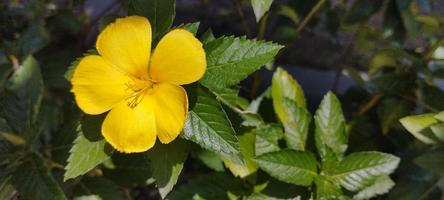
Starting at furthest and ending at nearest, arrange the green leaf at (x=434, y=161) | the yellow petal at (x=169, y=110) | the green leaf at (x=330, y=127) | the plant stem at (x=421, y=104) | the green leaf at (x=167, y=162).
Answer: the plant stem at (x=421, y=104) < the green leaf at (x=330, y=127) < the green leaf at (x=434, y=161) < the green leaf at (x=167, y=162) < the yellow petal at (x=169, y=110)

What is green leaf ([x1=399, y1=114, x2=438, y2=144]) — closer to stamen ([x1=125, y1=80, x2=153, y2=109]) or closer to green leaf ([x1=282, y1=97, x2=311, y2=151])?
green leaf ([x1=282, y1=97, x2=311, y2=151])

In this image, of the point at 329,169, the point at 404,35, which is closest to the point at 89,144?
the point at 329,169

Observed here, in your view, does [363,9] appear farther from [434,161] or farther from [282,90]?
[434,161]

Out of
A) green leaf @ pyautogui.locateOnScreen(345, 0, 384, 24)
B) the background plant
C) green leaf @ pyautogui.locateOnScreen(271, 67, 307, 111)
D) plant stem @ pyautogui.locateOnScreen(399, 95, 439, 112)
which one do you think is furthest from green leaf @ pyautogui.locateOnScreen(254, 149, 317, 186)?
green leaf @ pyautogui.locateOnScreen(345, 0, 384, 24)

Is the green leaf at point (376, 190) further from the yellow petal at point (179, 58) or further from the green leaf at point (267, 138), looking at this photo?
the yellow petal at point (179, 58)

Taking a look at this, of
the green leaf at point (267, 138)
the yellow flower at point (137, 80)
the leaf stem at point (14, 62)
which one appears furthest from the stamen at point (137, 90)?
the leaf stem at point (14, 62)

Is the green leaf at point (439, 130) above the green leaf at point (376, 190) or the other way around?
above

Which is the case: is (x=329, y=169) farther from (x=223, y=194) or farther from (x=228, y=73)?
(x=228, y=73)
